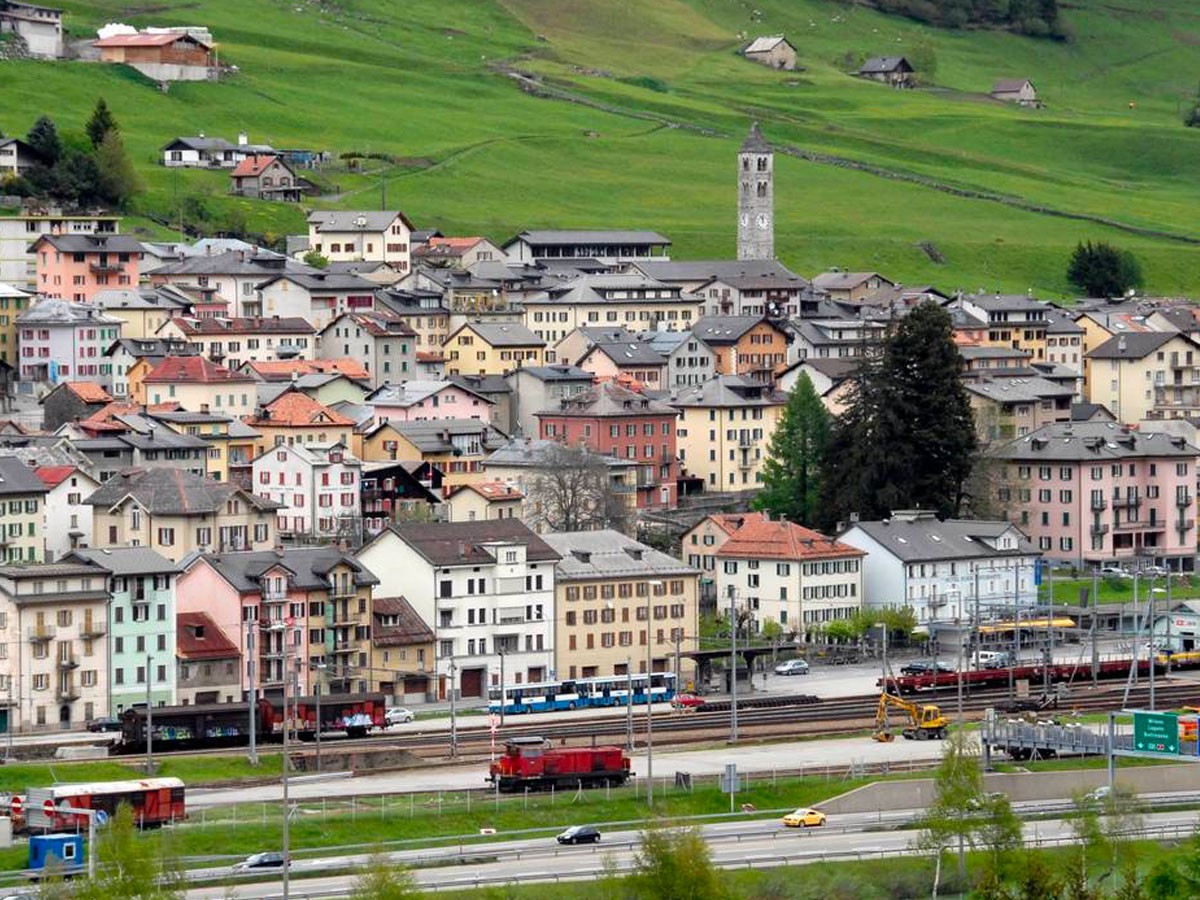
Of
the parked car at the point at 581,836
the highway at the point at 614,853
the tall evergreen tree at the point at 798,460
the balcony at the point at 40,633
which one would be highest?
the tall evergreen tree at the point at 798,460

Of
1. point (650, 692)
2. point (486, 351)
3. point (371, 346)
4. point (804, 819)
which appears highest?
point (486, 351)

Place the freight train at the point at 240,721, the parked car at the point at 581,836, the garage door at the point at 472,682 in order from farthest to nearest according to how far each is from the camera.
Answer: the garage door at the point at 472,682 → the freight train at the point at 240,721 → the parked car at the point at 581,836

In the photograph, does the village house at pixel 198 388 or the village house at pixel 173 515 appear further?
the village house at pixel 198 388

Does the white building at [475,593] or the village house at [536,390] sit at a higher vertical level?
the village house at [536,390]

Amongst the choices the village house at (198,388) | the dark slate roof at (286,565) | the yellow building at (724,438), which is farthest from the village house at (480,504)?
the dark slate roof at (286,565)

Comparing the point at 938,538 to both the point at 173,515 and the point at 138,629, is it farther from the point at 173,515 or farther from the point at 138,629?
the point at 138,629

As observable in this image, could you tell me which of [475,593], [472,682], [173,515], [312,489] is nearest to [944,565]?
[475,593]

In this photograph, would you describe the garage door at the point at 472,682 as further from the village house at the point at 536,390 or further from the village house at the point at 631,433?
the village house at the point at 536,390
